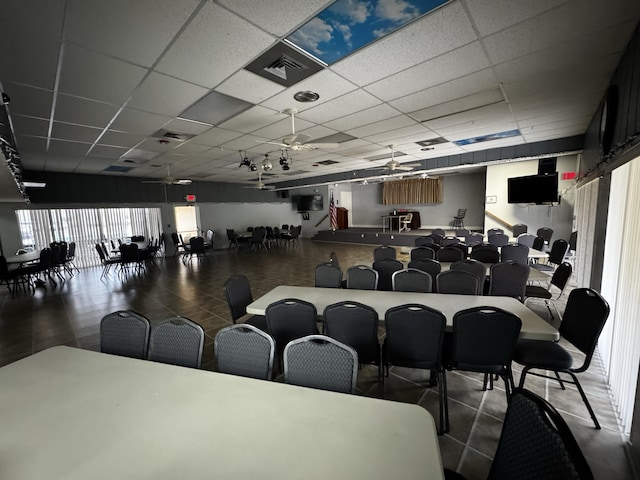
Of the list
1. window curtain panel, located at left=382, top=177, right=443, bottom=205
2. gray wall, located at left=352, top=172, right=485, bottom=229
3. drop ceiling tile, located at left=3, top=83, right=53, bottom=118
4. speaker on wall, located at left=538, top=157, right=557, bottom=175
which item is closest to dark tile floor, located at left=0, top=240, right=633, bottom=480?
drop ceiling tile, located at left=3, top=83, right=53, bottom=118

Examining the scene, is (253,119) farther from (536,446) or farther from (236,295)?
(536,446)

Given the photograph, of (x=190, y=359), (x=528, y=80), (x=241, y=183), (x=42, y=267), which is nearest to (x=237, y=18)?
(x=190, y=359)

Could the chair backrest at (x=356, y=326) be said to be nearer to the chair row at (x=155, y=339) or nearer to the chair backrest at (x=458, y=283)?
the chair row at (x=155, y=339)

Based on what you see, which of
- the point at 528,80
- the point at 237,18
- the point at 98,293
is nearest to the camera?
the point at 237,18

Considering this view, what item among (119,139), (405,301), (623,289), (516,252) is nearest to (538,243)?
(516,252)

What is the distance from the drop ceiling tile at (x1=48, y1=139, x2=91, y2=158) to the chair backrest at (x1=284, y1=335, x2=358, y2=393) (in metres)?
6.38

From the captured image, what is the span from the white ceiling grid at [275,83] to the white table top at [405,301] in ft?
8.22

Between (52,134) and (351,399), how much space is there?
6.40 meters

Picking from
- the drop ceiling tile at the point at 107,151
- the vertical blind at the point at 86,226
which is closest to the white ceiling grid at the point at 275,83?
the drop ceiling tile at the point at 107,151

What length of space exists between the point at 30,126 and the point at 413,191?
1382 cm

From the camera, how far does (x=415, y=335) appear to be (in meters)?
2.14

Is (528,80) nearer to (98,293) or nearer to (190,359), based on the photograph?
(190,359)

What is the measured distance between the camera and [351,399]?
4.47 feet

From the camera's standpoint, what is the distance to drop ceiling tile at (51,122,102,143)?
428 centimetres
